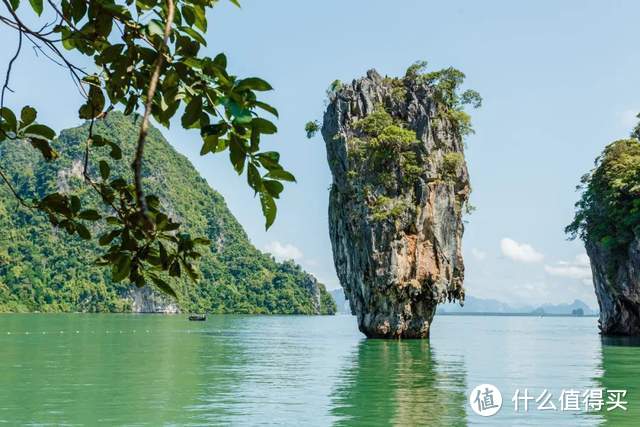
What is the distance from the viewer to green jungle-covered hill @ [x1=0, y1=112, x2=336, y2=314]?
118 meters

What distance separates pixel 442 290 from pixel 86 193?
9540 centimetres

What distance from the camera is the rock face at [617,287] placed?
40188 mm

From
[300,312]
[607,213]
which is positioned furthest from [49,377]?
[300,312]

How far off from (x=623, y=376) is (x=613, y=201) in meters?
17.8

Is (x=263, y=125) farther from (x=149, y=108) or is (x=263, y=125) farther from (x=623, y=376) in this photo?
(x=623, y=376)

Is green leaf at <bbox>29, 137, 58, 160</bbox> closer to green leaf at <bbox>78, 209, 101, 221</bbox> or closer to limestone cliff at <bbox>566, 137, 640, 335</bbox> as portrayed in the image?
green leaf at <bbox>78, 209, 101, 221</bbox>

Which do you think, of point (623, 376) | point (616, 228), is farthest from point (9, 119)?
point (616, 228)

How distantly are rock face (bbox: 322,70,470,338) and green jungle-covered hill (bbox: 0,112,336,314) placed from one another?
71.4 meters

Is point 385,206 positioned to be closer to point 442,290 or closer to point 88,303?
point 442,290

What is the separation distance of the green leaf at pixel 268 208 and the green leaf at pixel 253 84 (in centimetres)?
27

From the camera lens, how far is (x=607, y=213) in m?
40.2

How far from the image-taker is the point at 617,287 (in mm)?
41531

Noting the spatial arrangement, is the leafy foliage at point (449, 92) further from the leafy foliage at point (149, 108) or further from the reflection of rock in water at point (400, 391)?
the leafy foliage at point (149, 108)

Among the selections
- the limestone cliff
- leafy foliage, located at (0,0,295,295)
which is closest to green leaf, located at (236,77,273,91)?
leafy foliage, located at (0,0,295,295)
